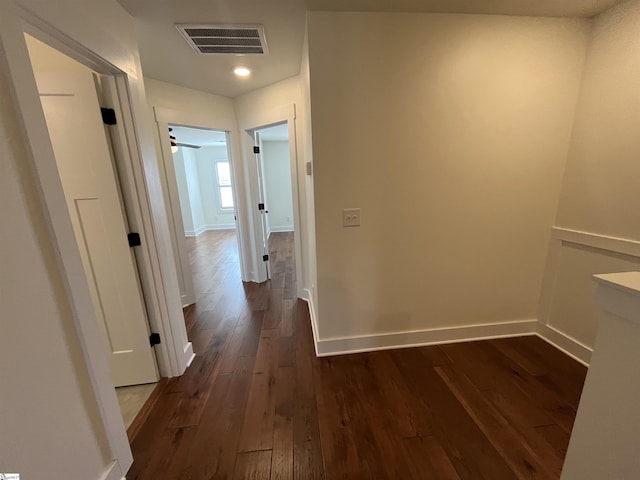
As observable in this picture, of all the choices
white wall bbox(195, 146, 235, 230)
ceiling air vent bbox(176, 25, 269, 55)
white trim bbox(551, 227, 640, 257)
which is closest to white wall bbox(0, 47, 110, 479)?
ceiling air vent bbox(176, 25, 269, 55)

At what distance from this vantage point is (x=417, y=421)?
1518 millimetres

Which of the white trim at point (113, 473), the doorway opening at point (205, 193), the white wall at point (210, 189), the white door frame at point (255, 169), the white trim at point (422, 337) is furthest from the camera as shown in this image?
the white wall at point (210, 189)

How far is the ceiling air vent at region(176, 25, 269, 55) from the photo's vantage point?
1.77 metres

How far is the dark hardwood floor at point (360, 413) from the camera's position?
1293 millimetres

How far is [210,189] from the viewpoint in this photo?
25.1ft

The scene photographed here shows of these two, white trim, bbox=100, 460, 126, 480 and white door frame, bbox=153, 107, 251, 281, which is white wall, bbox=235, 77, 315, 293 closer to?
white door frame, bbox=153, 107, 251, 281

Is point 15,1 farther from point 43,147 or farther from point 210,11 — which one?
point 210,11

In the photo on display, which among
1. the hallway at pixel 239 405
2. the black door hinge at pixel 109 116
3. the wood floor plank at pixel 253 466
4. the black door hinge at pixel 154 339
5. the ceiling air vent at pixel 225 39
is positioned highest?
the ceiling air vent at pixel 225 39

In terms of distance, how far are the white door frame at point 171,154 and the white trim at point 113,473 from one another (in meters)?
2.09

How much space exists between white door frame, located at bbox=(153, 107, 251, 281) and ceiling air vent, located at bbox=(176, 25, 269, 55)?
2.90 ft

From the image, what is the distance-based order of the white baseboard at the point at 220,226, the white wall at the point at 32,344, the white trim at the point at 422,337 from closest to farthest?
1. the white wall at the point at 32,344
2. the white trim at the point at 422,337
3. the white baseboard at the point at 220,226

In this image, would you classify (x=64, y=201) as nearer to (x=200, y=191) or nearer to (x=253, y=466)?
(x=253, y=466)

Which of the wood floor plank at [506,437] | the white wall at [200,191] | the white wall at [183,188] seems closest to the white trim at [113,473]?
the wood floor plank at [506,437]

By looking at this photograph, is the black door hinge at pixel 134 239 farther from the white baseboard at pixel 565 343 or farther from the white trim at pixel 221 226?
the white trim at pixel 221 226
